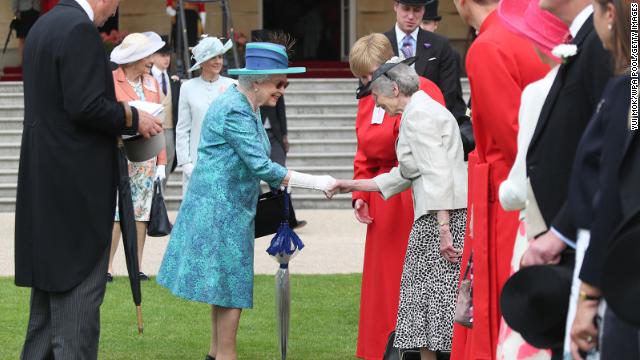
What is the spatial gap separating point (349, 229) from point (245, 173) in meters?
7.04

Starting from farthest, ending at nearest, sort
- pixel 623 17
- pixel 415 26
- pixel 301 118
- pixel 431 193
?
pixel 301 118 < pixel 415 26 < pixel 431 193 < pixel 623 17

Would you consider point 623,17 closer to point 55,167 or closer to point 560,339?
point 560,339

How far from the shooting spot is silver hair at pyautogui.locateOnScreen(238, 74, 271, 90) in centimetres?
666

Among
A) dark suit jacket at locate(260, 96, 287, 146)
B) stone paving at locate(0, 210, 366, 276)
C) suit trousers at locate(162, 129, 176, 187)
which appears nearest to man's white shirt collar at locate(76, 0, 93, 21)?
stone paving at locate(0, 210, 366, 276)

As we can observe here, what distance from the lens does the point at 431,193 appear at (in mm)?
6301

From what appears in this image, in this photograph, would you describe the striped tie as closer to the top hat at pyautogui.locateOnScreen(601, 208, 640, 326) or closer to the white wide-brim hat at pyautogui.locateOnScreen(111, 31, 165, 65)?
the white wide-brim hat at pyautogui.locateOnScreen(111, 31, 165, 65)

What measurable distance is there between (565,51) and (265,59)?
2863 mm

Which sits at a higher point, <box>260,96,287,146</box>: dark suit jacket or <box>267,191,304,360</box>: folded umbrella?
<box>267,191,304,360</box>: folded umbrella

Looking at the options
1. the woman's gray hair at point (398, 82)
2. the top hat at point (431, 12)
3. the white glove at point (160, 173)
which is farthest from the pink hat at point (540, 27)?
the white glove at point (160, 173)

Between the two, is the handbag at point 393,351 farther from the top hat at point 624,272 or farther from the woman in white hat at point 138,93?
the top hat at point 624,272

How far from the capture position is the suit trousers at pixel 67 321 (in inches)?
216

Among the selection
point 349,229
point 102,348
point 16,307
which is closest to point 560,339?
point 102,348

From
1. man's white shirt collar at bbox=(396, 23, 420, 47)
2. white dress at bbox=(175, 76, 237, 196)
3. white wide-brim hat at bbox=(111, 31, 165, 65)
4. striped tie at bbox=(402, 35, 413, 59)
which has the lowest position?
white dress at bbox=(175, 76, 237, 196)

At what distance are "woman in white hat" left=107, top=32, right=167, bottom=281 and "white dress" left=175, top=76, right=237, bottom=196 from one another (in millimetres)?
259
